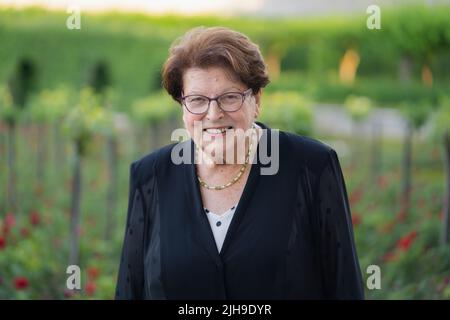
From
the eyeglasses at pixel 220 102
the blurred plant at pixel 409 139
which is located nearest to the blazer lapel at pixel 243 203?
the eyeglasses at pixel 220 102

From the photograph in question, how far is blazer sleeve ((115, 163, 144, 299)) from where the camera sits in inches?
106

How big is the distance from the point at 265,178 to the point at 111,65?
64.1ft

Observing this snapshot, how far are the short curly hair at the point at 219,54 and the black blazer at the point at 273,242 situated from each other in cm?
29

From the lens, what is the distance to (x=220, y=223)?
103 inches

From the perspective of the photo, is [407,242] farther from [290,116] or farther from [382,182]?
[382,182]

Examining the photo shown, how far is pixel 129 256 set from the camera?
272 cm

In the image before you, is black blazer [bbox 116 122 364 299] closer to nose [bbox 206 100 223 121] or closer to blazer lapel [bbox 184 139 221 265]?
blazer lapel [bbox 184 139 221 265]

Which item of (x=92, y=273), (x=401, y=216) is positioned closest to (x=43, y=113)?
(x=92, y=273)

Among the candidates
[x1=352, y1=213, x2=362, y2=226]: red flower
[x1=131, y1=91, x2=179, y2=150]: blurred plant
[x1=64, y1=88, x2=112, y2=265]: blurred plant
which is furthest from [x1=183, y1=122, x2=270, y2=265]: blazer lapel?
[x1=131, y1=91, x2=179, y2=150]: blurred plant

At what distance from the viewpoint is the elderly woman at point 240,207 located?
98.5 inches

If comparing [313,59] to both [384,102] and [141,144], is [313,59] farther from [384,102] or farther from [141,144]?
[141,144]

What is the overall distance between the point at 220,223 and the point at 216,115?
393 mm

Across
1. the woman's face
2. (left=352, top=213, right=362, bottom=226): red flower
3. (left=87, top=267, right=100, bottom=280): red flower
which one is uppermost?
the woman's face

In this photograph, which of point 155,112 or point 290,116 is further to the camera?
point 155,112
